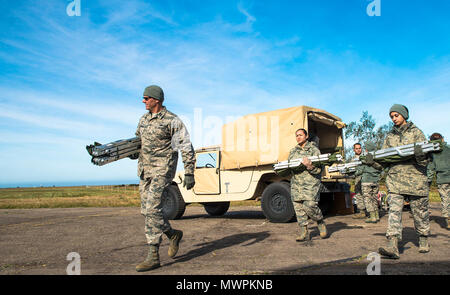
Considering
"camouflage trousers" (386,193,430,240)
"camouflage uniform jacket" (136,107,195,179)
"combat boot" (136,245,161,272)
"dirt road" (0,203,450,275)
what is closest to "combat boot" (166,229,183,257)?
"dirt road" (0,203,450,275)

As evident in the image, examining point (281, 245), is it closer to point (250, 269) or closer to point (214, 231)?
point (250, 269)

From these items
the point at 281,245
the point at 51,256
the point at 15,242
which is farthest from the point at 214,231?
the point at 15,242

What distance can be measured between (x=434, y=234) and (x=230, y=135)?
497 cm

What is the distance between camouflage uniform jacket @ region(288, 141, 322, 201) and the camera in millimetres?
5363

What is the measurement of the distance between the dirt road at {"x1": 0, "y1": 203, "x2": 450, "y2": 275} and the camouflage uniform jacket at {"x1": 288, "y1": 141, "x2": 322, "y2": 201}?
2.49ft

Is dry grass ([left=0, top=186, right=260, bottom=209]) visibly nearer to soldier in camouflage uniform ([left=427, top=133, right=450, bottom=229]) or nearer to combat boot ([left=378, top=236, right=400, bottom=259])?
soldier in camouflage uniform ([left=427, top=133, right=450, bottom=229])

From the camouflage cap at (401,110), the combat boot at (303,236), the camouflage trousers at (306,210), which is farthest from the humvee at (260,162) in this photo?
the camouflage cap at (401,110)

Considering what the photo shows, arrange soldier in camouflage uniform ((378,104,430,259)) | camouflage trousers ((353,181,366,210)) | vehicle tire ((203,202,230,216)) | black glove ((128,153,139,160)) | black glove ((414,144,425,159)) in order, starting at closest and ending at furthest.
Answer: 1. black glove ((414,144,425,159))
2. soldier in camouflage uniform ((378,104,430,259))
3. black glove ((128,153,139,160))
4. camouflage trousers ((353,181,366,210))
5. vehicle tire ((203,202,230,216))

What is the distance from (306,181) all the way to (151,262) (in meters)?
2.81

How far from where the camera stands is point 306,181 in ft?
17.8

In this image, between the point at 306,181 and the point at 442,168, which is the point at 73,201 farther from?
the point at 442,168

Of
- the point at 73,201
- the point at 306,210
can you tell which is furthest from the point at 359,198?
the point at 73,201
